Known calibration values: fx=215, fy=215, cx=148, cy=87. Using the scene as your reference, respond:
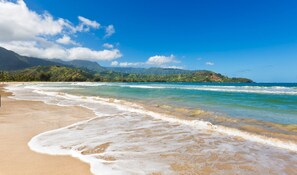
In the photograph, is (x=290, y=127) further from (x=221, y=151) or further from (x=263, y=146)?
(x=221, y=151)

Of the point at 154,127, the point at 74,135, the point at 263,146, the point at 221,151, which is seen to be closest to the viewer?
Answer: the point at 221,151

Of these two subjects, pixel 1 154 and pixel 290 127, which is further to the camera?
pixel 290 127

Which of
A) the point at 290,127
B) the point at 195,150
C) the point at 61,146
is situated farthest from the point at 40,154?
the point at 290,127

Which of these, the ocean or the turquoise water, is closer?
the ocean

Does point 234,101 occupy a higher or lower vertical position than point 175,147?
higher

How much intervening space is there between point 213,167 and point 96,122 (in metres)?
6.82

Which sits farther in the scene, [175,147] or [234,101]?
[234,101]

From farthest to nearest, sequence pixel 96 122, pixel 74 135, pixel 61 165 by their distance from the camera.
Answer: pixel 96 122 < pixel 74 135 < pixel 61 165

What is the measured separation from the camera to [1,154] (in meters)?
5.66

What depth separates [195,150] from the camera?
630 cm

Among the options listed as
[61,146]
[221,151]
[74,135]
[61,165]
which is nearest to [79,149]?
[61,146]

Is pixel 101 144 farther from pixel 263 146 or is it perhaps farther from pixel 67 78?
pixel 67 78

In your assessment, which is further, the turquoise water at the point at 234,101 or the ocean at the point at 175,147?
the turquoise water at the point at 234,101

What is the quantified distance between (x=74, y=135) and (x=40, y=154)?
216 centimetres
